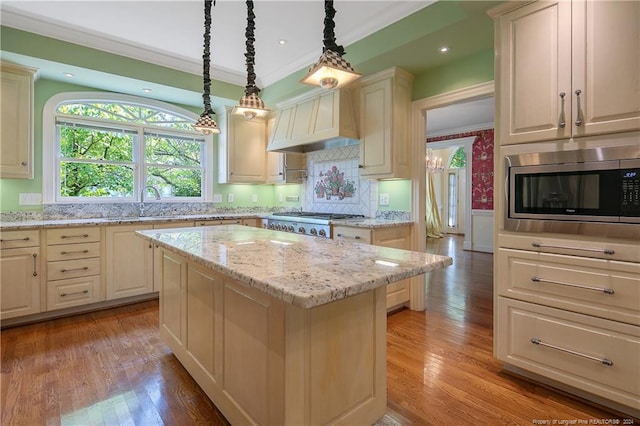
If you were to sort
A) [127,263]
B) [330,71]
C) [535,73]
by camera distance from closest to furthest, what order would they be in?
[330,71] < [535,73] < [127,263]

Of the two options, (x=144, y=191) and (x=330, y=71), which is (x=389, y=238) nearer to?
(x=330, y=71)

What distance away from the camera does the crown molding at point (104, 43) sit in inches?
110

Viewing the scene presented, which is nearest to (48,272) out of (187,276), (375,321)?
(187,276)

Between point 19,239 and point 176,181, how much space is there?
1875mm

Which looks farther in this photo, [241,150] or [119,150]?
[241,150]

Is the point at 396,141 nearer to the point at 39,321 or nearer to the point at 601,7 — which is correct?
the point at 601,7

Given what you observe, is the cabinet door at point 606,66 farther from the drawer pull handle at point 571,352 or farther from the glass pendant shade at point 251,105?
the glass pendant shade at point 251,105

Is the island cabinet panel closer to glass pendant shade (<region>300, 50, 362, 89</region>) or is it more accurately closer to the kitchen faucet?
glass pendant shade (<region>300, 50, 362, 89</region>)

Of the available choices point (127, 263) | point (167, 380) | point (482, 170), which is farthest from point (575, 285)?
point (482, 170)

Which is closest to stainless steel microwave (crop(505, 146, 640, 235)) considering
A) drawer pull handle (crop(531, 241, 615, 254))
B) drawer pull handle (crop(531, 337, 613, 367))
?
drawer pull handle (crop(531, 241, 615, 254))

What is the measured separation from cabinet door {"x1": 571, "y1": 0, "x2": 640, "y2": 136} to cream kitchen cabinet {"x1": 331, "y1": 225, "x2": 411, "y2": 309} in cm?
165

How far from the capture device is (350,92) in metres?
3.50

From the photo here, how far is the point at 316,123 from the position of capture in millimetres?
3619

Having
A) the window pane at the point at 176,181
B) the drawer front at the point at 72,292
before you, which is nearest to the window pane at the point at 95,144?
the window pane at the point at 176,181
